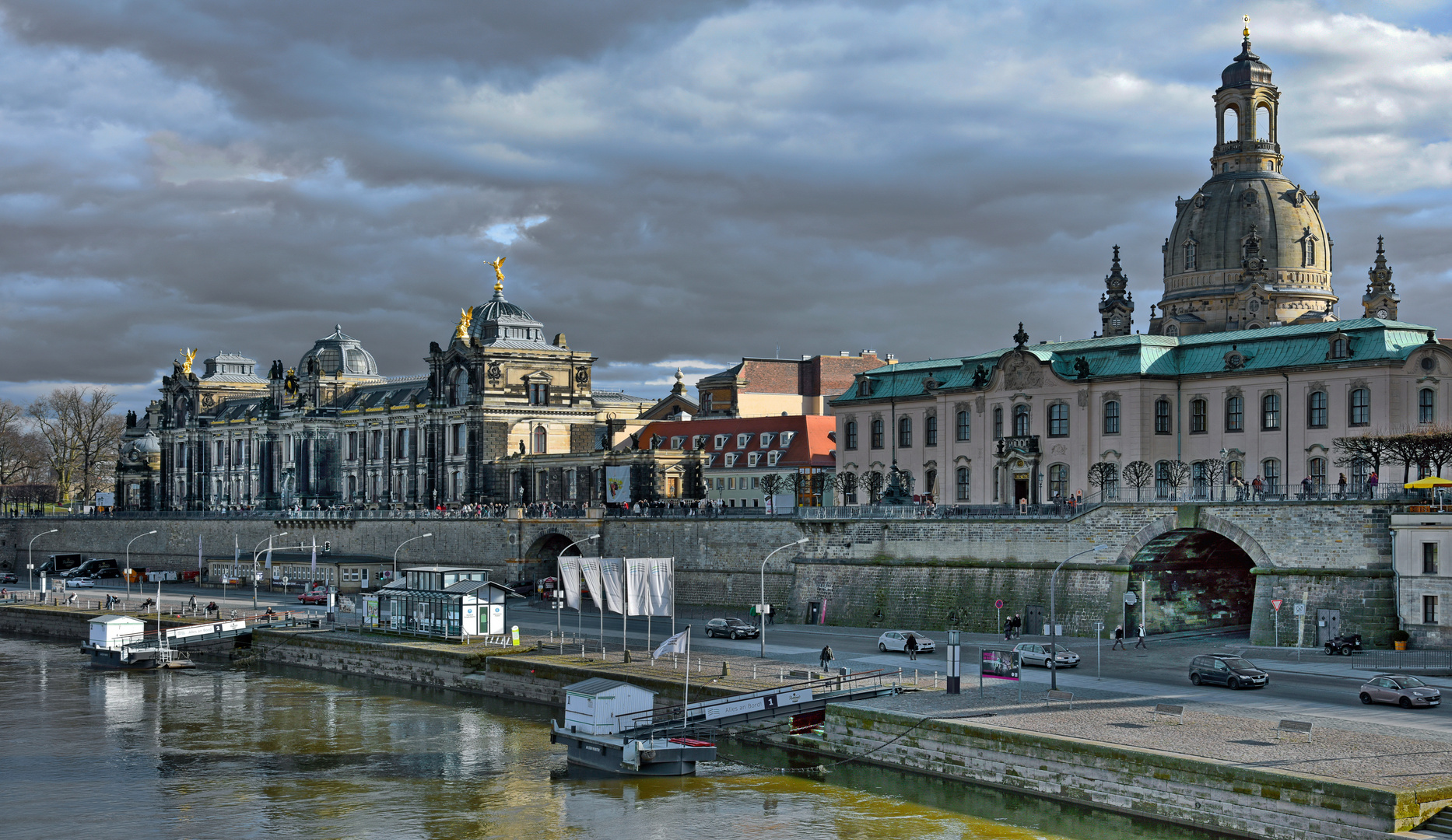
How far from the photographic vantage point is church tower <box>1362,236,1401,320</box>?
97562mm

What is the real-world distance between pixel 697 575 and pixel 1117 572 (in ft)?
94.0

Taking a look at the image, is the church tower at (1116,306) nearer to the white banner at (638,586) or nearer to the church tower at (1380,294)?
the church tower at (1380,294)

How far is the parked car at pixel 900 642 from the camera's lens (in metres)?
58.9

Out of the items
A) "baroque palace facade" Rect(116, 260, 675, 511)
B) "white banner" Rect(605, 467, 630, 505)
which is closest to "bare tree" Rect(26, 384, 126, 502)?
"baroque palace facade" Rect(116, 260, 675, 511)

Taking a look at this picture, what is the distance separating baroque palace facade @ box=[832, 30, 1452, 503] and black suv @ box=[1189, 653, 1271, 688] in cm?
1235

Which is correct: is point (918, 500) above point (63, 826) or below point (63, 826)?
above

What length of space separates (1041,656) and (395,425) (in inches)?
3396

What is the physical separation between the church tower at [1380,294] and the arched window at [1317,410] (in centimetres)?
3514

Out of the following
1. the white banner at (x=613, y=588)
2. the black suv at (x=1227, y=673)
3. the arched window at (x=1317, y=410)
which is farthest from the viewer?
the arched window at (x=1317, y=410)

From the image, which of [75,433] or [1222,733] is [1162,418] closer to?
[1222,733]

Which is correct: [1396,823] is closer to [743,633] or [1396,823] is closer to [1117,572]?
[1117,572]

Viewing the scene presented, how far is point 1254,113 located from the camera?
327 feet

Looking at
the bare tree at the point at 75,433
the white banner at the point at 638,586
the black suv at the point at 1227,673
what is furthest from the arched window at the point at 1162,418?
the bare tree at the point at 75,433

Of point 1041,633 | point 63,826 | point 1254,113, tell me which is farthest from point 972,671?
point 1254,113
